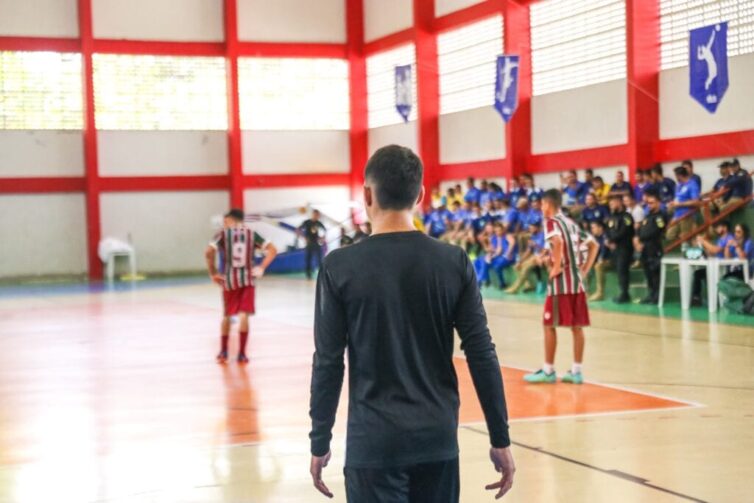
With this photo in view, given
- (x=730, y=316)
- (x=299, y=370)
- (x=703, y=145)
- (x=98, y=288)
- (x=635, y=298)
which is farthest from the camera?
(x=98, y=288)

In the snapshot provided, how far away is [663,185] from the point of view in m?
20.2

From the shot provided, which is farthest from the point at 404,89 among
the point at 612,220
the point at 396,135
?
the point at 612,220

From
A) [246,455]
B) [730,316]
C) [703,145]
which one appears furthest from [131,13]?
[246,455]

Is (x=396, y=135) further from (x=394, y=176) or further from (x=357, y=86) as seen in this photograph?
(x=394, y=176)

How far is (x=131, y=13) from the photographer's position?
33125 mm

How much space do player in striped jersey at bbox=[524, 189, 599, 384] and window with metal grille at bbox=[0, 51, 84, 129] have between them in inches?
989

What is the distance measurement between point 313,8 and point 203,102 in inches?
184

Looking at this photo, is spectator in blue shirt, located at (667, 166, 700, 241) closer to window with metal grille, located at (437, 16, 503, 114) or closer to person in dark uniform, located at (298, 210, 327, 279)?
window with metal grille, located at (437, 16, 503, 114)

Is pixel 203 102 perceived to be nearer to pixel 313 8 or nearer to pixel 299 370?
pixel 313 8

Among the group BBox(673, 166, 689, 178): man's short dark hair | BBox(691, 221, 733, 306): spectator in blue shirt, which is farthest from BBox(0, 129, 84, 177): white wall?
BBox(691, 221, 733, 306): spectator in blue shirt

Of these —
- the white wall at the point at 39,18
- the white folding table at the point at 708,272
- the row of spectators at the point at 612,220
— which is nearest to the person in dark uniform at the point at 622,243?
the row of spectators at the point at 612,220

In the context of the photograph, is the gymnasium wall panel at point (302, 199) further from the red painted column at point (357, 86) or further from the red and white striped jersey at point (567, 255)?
the red and white striped jersey at point (567, 255)

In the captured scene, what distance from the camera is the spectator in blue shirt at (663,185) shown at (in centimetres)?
2003

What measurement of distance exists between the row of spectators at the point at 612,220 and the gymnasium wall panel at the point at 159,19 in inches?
494
